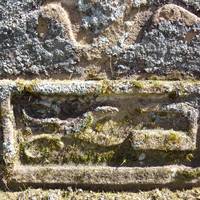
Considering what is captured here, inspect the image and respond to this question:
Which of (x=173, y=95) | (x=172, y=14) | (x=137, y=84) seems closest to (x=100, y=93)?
(x=137, y=84)

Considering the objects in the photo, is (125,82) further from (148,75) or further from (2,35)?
(2,35)

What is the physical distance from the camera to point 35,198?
3805mm

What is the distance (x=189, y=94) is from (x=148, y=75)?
0.70 feet

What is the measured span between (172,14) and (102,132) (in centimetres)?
64

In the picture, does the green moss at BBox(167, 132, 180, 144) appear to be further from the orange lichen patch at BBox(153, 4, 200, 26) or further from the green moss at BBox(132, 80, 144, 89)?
the orange lichen patch at BBox(153, 4, 200, 26)

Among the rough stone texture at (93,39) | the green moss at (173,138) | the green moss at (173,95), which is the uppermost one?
the rough stone texture at (93,39)

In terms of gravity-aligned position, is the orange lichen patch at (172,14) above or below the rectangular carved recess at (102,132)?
above

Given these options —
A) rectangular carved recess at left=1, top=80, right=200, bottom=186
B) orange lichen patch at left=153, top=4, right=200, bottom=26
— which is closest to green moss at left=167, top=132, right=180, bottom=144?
rectangular carved recess at left=1, top=80, right=200, bottom=186

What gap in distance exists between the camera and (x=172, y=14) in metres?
3.79

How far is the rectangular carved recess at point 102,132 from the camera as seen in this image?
383 centimetres

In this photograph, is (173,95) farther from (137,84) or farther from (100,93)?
(100,93)

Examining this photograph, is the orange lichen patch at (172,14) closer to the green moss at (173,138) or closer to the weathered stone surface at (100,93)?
the weathered stone surface at (100,93)

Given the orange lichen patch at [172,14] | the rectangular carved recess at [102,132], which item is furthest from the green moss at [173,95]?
the orange lichen patch at [172,14]

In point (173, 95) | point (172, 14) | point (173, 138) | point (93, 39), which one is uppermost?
point (172, 14)
